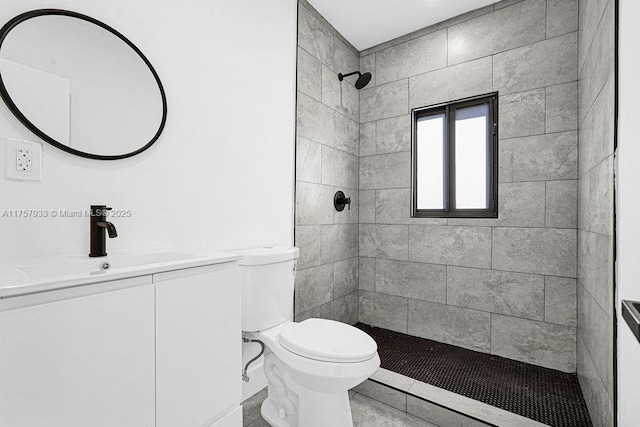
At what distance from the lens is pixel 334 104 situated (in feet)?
8.44

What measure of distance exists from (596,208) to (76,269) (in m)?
2.21

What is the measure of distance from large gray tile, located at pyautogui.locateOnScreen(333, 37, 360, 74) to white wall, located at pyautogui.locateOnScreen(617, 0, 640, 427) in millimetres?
1837

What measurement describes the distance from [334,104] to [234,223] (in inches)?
55.5

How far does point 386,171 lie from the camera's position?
8.91 feet

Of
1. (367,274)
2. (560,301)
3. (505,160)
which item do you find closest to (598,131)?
(505,160)

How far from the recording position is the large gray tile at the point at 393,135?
2.61m

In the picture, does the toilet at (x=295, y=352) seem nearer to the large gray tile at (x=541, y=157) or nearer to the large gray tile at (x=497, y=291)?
the large gray tile at (x=497, y=291)

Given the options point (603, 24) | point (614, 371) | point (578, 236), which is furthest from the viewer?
point (578, 236)

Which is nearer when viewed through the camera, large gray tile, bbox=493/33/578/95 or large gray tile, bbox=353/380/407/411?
large gray tile, bbox=353/380/407/411

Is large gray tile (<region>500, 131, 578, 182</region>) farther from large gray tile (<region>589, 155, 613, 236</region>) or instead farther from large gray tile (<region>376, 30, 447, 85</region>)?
large gray tile (<region>376, 30, 447, 85</region>)

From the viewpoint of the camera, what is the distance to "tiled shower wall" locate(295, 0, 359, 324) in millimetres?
2260

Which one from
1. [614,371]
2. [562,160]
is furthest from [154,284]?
[562,160]

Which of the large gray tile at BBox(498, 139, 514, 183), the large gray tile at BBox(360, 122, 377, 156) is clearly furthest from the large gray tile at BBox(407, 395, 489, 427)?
the large gray tile at BBox(360, 122, 377, 156)

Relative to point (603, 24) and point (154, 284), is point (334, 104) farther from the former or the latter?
point (154, 284)
